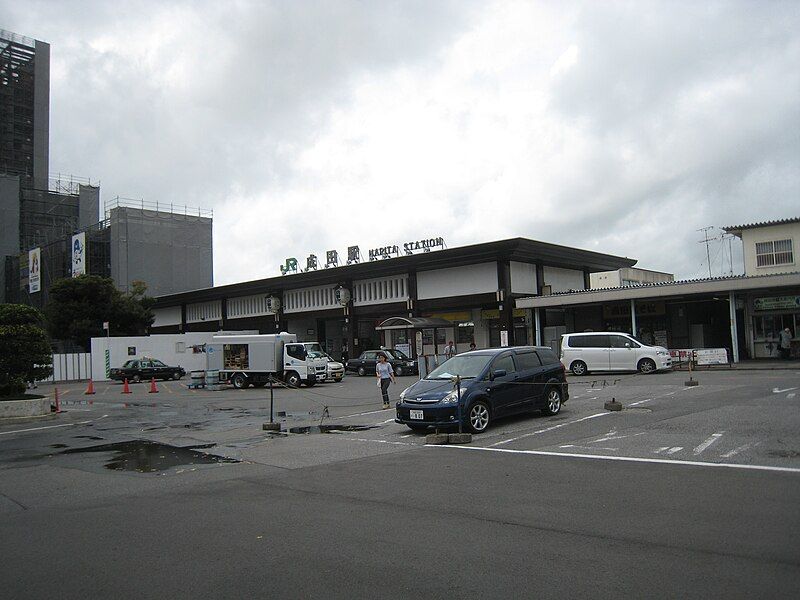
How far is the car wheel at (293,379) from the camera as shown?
104 ft

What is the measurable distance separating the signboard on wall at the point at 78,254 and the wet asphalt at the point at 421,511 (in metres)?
50.3

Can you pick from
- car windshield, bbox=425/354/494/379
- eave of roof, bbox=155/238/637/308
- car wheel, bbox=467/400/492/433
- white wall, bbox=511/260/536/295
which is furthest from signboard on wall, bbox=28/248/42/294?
car wheel, bbox=467/400/492/433

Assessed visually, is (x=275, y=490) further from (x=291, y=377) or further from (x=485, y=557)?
(x=291, y=377)

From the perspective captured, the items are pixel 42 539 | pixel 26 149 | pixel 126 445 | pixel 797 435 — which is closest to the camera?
pixel 42 539

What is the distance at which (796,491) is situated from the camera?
23.5ft

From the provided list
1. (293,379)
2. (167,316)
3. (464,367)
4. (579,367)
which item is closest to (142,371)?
(293,379)

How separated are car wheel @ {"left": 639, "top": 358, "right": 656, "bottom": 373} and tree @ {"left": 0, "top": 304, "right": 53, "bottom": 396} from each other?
22374 millimetres

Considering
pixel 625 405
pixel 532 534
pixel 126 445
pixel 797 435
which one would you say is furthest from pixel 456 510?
pixel 625 405

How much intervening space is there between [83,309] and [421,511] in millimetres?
49631

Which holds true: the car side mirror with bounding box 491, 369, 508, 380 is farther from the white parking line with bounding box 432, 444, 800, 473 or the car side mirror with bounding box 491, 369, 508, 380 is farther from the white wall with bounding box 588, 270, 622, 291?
the white wall with bounding box 588, 270, 622, 291

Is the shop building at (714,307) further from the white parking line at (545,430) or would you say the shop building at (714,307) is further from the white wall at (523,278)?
the white parking line at (545,430)

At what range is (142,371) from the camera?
1620 inches

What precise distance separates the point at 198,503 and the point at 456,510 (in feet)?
10.5

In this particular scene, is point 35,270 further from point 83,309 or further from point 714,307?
point 714,307
